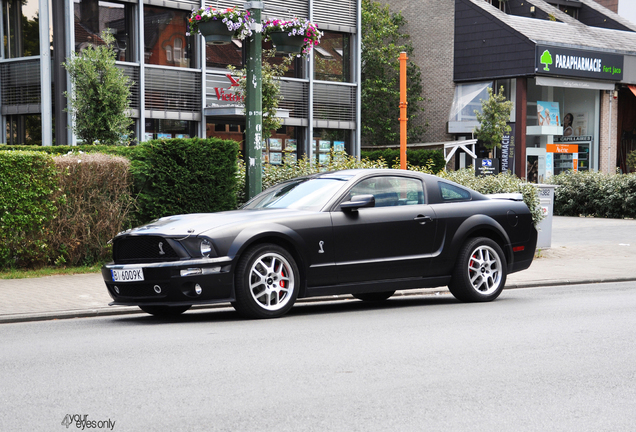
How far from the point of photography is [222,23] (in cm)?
1182

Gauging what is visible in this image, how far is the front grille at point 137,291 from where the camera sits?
8062mm

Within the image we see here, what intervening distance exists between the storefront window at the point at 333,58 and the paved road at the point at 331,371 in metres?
20.8

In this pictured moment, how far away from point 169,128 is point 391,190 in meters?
16.9

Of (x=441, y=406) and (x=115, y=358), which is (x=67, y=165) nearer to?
(x=115, y=358)

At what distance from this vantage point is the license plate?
8070mm

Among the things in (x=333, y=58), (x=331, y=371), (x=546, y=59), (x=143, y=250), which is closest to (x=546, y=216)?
(x=143, y=250)

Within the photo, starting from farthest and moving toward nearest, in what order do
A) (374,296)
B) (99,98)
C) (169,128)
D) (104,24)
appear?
(169,128) < (104,24) < (99,98) < (374,296)

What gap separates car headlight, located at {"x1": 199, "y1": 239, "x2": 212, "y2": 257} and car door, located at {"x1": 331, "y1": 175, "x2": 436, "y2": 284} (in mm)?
1383

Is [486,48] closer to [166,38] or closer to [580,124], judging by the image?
[580,124]

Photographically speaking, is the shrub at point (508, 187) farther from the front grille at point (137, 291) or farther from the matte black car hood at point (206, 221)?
the front grille at point (137, 291)

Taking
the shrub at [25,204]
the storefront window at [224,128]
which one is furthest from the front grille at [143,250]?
the storefront window at [224,128]

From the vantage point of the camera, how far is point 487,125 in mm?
36031

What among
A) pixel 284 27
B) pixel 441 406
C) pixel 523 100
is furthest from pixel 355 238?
pixel 523 100

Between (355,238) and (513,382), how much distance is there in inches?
139
